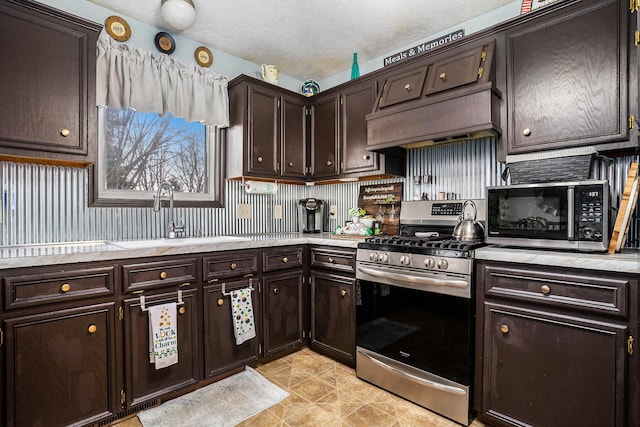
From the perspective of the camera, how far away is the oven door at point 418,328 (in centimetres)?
178

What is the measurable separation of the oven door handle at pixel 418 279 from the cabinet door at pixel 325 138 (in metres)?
1.08

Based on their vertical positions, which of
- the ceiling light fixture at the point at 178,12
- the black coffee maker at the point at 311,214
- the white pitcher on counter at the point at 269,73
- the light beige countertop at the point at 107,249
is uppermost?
the ceiling light fixture at the point at 178,12

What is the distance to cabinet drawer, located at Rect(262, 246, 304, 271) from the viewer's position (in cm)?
240

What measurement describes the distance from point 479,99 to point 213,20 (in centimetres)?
199

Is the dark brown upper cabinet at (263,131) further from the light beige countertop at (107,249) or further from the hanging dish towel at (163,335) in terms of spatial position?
the hanging dish towel at (163,335)

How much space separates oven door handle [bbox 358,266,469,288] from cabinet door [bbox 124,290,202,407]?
44.7 inches

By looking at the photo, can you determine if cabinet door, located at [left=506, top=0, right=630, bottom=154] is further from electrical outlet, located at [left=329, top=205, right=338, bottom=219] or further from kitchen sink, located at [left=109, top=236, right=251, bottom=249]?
kitchen sink, located at [left=109, top=236, right=251, bottom=249]

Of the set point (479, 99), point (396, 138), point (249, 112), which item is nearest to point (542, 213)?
point (479, 99)

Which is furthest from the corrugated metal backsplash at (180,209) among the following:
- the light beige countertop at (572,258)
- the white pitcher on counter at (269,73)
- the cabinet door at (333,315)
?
the white pitcher on counter at (269,73)

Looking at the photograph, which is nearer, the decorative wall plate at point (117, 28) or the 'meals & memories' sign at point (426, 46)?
the decorative wall plate at point (117, 28)

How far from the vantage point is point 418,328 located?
195 cm

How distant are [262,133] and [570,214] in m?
2.23

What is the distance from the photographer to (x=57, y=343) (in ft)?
5.17

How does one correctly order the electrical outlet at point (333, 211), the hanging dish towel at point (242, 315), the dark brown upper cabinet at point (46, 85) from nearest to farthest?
the dark brown upper cabinet at point (46, 85), the hanging dish towel at point (242, 315), the electrical outlet at point (333, 211)
